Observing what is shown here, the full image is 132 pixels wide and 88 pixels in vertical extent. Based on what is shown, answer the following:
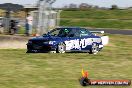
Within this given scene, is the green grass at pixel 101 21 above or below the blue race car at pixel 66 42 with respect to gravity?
below

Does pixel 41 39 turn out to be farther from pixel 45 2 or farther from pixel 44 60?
pixel 45 2

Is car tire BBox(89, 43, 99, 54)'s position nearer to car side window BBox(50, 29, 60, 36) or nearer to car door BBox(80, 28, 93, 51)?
car door BBox(80, 28, 93, 51)

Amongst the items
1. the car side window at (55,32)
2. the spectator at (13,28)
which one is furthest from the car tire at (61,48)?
the spectator at (13,28)

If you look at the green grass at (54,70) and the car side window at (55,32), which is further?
the car side window at (55,32)

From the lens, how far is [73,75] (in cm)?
1336

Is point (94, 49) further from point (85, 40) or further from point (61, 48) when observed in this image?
point (61, 48)

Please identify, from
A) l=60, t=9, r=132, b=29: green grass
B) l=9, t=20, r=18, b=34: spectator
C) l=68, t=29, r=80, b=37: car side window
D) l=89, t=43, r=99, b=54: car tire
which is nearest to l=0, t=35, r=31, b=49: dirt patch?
l=68, t=29, r=80, b=37: car side window

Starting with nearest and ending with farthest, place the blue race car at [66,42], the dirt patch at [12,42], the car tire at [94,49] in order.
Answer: the blue race car at [66,42] → the car tire at [94,49] → the dirt patch at [12,42]

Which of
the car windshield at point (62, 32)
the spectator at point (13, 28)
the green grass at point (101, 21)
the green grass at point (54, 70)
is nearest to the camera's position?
the green grass at point (54, 70)

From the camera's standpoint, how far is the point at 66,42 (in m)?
21.6

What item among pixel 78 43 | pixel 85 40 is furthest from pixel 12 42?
pixel 85 40

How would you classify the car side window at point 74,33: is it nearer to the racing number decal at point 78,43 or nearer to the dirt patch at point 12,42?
the racing number decal at point 78,43

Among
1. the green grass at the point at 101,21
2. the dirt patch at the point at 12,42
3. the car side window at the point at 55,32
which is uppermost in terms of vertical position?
the car side window at the point at 55,32

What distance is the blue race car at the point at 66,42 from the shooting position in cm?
2111
